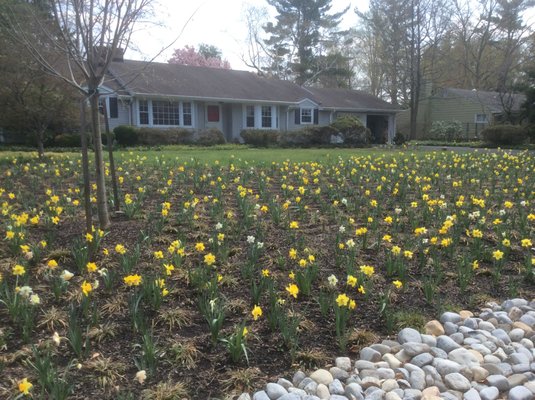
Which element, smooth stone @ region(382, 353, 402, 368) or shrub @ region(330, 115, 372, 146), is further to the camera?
shrub @ region(330, 115, 372, 146)

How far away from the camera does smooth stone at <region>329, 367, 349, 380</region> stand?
2.76 m

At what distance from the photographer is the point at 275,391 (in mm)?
2553

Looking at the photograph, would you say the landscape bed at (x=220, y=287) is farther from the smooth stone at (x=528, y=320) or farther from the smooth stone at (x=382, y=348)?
the smooth stone at (x=528, y=320)

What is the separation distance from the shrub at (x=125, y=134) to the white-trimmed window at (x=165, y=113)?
2.47 metres

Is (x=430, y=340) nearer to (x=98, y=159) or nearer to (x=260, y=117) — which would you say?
(x=98, y=159)

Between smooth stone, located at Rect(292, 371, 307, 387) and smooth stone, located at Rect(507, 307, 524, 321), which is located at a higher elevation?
smooth stone, located at Rect(507, 307, 524, 321)

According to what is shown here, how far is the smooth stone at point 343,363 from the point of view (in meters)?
2.85

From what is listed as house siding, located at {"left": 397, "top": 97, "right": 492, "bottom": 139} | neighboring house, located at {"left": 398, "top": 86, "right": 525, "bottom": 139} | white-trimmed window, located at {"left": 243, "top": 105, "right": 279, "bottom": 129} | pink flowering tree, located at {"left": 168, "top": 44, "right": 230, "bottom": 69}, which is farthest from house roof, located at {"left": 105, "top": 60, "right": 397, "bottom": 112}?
pink flowering tree, located at {"left": 168, "top": 44, "right": 230, "bottom": 69}

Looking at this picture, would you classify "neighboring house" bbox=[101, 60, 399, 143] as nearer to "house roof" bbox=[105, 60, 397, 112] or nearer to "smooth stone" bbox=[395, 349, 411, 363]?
"house roof" bbox=[105, 60, 397, 112]

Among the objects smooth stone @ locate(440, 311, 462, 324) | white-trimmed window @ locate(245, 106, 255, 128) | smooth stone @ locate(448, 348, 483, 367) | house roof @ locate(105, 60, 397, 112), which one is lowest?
smooth stone @ locate(448, 348, 483, 367)

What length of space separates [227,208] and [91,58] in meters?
2.56

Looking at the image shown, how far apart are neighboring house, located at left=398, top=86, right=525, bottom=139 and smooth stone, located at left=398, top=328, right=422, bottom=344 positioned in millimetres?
34717

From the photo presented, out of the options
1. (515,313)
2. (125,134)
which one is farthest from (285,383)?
(125,134)

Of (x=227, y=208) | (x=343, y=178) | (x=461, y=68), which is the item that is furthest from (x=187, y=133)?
(x=461, y=68)
